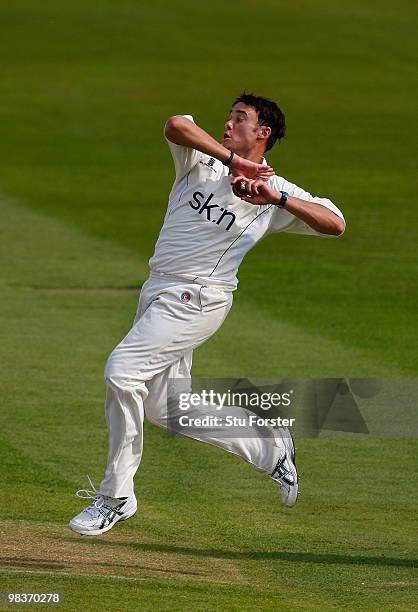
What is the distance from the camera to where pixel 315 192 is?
25.6m

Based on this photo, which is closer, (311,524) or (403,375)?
(311,524)

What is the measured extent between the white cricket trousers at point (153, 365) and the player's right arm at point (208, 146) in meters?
0.71

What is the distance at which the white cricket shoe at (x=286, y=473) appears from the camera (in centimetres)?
845

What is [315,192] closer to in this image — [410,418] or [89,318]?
[89,318]

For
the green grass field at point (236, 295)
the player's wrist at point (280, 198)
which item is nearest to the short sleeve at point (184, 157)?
the player's wrist at point (280, 198)

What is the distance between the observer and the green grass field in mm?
7895

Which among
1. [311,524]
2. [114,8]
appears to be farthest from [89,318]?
[114,8]

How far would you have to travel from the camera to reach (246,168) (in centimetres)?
773

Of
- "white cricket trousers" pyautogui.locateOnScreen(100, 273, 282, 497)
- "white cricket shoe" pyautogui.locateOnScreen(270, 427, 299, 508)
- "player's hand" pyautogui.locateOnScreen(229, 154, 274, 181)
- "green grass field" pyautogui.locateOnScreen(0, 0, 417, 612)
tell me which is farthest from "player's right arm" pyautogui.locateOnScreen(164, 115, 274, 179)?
"green grass field" pyautogui.locateOnScreen(0, 0, 417, 612)

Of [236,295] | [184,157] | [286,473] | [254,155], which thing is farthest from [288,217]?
[236,295]

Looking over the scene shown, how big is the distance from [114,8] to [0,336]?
30.7 m

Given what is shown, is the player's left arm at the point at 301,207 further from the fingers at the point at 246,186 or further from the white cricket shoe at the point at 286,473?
the white cricket shoe at the point at 286,473

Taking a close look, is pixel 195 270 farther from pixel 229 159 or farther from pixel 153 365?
pixel 229 159

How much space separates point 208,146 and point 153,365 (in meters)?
1.20
